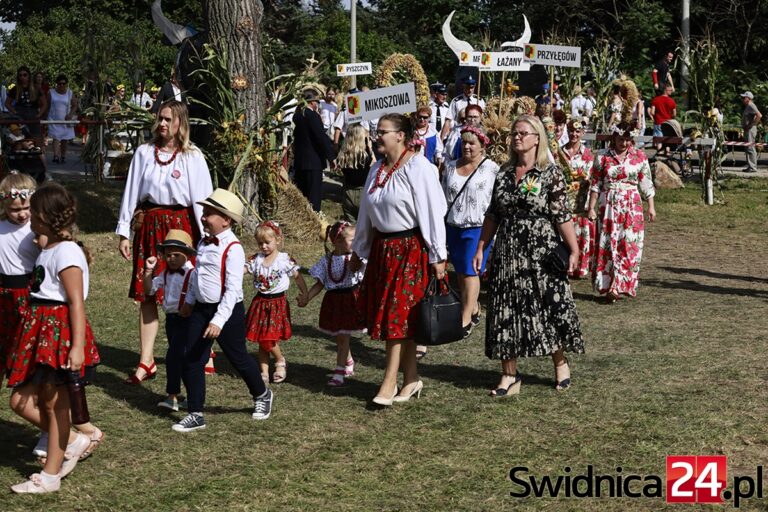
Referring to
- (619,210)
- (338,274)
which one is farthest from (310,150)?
(338,274)

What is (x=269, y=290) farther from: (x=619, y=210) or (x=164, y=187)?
(x=619, y=210)

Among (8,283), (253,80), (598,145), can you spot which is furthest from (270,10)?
(8,283)

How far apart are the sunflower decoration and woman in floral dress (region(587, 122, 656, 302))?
4.22m

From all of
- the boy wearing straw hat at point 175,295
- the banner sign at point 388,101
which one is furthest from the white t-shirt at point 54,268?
the banner sign at point 388,101

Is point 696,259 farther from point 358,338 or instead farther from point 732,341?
point 358,338

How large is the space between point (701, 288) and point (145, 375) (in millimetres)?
6292

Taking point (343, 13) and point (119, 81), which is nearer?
point (119, 81)

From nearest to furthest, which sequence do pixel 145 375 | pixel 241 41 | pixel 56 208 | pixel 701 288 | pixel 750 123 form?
pixel 56 208 < pixel 145 375 < pixel 701 288 < pixel 241 41 < pixel 750 123

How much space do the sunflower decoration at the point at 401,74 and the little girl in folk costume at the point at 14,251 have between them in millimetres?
9437

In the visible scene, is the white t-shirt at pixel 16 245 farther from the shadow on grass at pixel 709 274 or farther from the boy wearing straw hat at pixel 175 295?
the shadow on grass at pixel 709 274

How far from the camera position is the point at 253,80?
14.5m

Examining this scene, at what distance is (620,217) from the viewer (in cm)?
1153

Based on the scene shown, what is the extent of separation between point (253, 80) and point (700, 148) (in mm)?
8156

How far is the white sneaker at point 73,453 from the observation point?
241 inches
